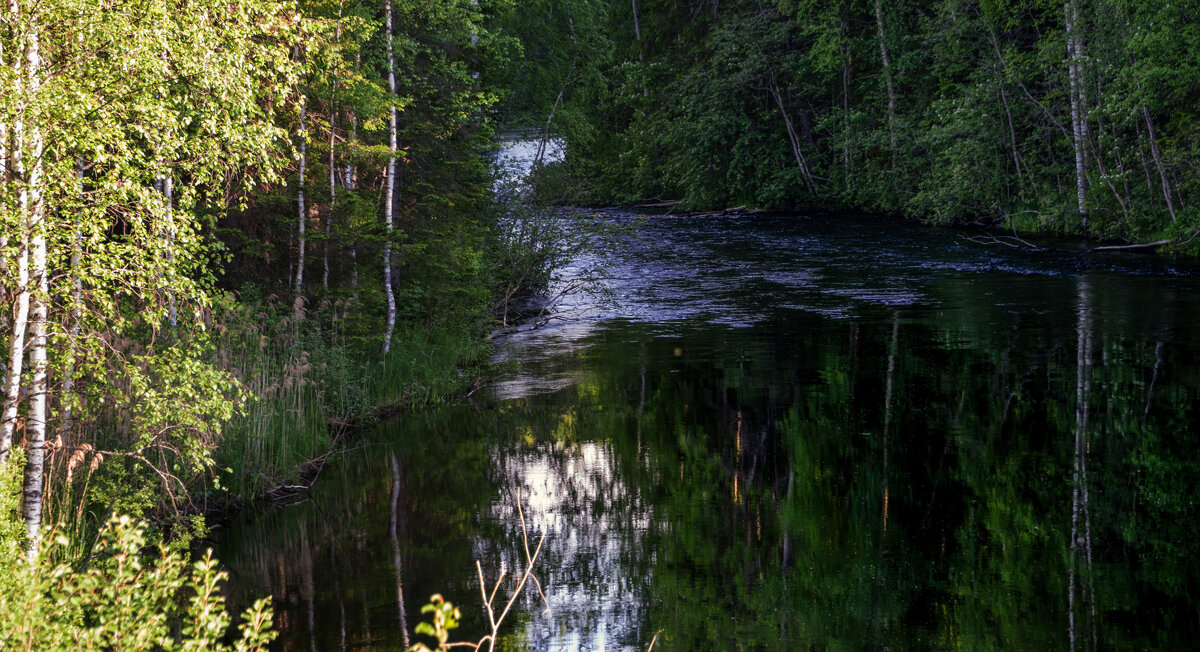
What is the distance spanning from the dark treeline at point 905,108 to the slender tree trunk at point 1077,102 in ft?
0.21

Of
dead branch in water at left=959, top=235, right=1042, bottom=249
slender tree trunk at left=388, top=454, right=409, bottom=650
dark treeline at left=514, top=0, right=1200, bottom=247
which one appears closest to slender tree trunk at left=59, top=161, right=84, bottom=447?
slender tree trunk at left=388, top=454, right=409, bottom=650

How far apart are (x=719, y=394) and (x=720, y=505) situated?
472 centimetres

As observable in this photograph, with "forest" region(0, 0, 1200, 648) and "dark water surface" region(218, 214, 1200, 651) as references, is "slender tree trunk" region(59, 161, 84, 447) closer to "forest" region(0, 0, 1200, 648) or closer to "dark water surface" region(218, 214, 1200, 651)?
"forest" region(0, 0, 1200, 648)

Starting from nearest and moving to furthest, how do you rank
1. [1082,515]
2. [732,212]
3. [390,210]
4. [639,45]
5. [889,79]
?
1. [1082,515]
2. [390,210]
3. [889,79]
4. [732,212]
5. [639,45]

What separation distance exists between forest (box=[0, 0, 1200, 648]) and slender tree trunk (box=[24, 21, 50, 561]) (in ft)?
0.09

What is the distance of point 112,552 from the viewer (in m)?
8.73

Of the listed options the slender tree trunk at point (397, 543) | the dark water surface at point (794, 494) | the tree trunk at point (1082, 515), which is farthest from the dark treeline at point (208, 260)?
the tree trunk at point (1082, 515)

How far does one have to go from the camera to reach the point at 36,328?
7332 millimetres

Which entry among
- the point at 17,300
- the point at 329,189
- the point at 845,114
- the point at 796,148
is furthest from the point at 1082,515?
the point at 796,148

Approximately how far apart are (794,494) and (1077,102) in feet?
75.2

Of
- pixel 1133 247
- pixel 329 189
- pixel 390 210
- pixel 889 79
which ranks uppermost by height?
pixel 889 79

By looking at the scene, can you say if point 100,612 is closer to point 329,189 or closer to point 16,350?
point 16,350

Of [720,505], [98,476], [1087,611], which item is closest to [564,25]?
[720,505]

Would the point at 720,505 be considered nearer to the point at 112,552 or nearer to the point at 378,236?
the point at 112,552
